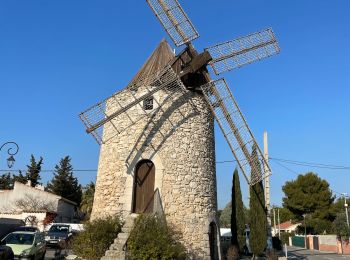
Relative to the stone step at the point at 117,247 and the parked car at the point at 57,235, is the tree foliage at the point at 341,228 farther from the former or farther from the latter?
the stone step at the point at 117,247

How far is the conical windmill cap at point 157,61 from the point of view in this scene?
46.0ft

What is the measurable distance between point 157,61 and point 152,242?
708 cm

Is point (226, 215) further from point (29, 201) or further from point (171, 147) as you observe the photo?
point (171, 147)

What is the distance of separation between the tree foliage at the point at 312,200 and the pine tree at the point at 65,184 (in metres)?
23.4

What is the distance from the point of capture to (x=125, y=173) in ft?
41.7

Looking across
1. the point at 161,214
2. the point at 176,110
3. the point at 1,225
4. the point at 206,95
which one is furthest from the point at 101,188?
the point at 1,225

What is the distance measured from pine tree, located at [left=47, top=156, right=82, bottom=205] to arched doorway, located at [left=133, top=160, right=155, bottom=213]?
1150 inches

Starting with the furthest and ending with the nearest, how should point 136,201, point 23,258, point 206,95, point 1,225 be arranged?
point 1,225, point 206,95, point 136,201, point 23,258

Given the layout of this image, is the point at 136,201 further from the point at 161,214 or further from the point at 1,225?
the point at 1,225

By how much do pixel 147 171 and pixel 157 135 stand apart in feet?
4.16

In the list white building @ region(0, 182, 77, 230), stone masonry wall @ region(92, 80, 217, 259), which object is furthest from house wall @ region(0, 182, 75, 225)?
stone masonry wall @ region(92, 80, 217, 259)

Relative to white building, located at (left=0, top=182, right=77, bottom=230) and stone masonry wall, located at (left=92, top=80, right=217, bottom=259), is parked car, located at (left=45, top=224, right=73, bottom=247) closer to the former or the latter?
stone masonry wall, located at (left=92, top=80, right=217, bottom=259)

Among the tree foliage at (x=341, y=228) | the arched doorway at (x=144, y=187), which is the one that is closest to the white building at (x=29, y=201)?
the arched doorway at (x=144, y=187)

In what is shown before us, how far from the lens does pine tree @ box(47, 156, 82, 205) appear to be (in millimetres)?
39812
